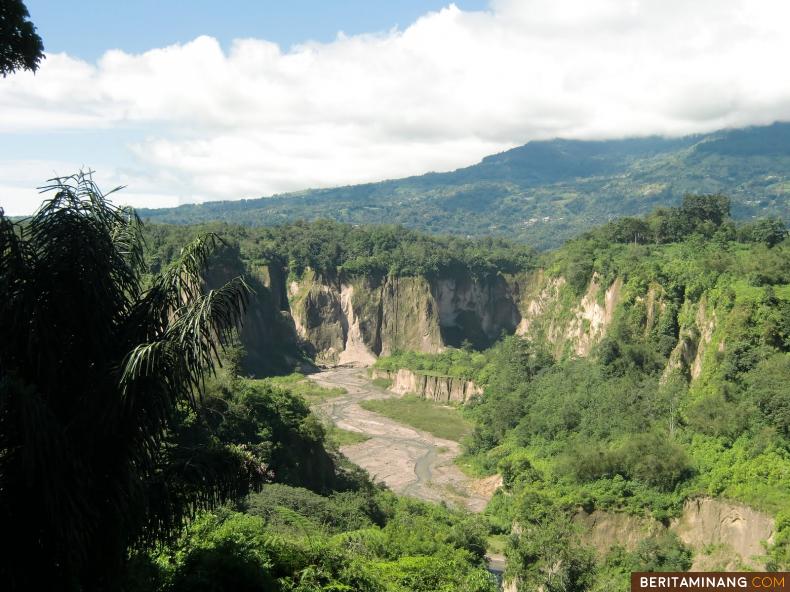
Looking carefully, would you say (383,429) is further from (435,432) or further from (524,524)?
(524,524)

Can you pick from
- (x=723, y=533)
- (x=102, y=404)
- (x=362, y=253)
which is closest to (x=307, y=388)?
(x=362, y=253)

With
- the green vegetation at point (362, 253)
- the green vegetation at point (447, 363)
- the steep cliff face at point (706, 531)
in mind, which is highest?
the green vegetation at point (362, 253)

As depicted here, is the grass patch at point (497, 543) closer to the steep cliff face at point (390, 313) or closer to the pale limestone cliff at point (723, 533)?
the pale limestone cliff at point (723, 533)

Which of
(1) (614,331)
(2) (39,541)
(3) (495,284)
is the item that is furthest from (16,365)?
(3) (495,284)

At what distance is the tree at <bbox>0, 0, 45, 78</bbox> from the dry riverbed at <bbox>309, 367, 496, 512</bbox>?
37.2 m

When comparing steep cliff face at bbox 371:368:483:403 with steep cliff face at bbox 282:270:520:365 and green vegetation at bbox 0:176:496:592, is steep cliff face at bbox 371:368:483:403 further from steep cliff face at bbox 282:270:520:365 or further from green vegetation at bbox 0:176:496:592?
green vegetation at bbox 0:176:496:592

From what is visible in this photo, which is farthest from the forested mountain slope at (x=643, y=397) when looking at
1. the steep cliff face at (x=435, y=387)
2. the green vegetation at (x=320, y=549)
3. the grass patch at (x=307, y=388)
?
the grass patch at (x=307, y=388)

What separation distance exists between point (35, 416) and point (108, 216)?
2.89m

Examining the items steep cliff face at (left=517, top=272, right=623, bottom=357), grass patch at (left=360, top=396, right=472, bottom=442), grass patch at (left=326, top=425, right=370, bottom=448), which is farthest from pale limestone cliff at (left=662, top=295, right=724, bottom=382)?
grass patch at (left=326, top=425, right=370, bottom=448)

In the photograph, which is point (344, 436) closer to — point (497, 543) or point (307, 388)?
point (307, 388)

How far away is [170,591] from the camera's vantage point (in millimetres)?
9516

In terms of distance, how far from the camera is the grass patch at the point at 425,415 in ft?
200

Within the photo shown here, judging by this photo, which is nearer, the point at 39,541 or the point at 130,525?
the point at 39,541

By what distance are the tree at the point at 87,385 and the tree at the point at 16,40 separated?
129 inches
